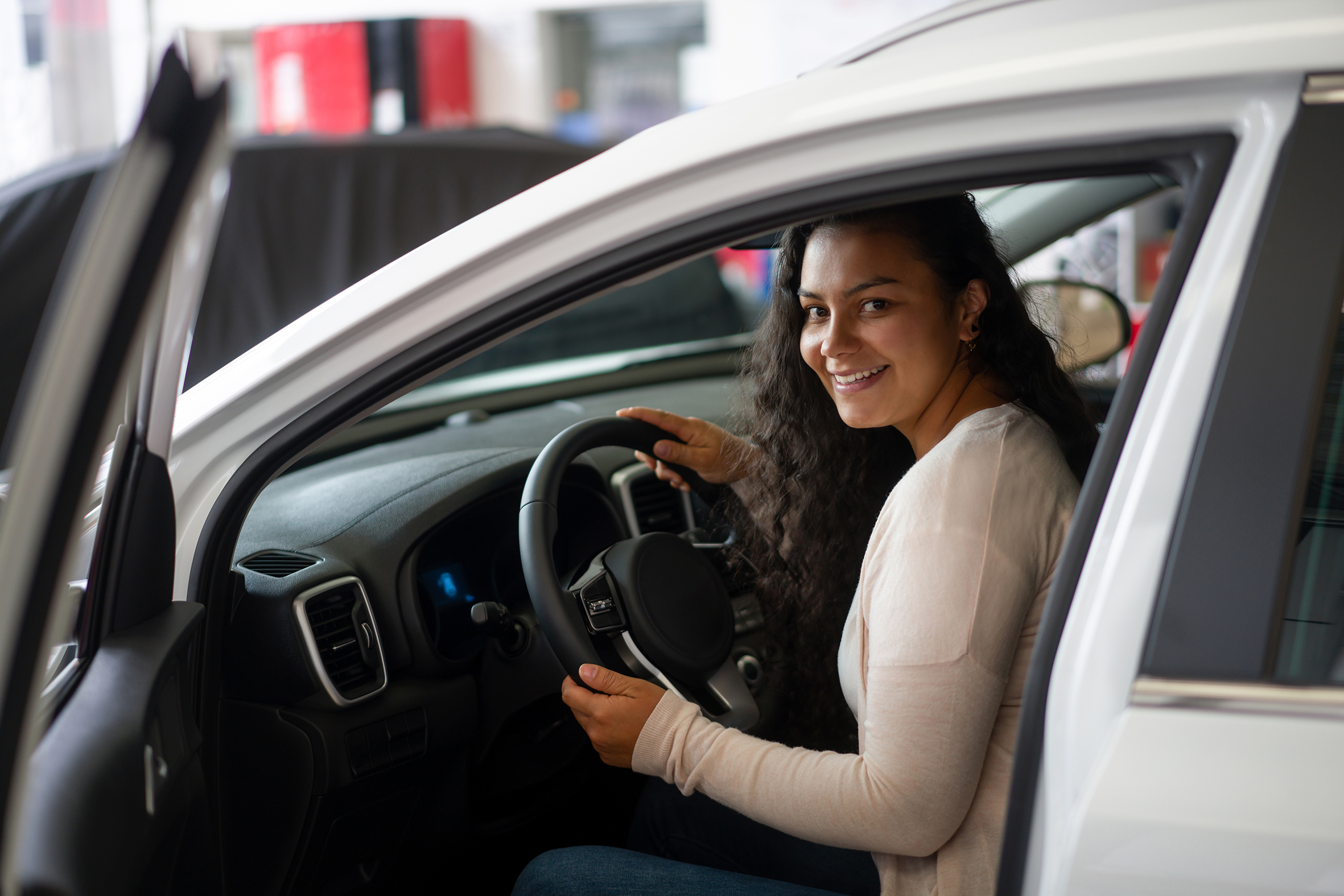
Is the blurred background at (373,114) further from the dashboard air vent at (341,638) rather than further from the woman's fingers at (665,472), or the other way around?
the woman's fingers at (665,472)

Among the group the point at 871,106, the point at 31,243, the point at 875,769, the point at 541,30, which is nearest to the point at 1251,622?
the point at 875,769

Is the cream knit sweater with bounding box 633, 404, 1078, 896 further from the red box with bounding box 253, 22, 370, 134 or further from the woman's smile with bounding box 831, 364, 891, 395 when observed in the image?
the red box with bounding box 253, 22, 370, 134

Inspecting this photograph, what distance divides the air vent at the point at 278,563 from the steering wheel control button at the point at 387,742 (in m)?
0.24

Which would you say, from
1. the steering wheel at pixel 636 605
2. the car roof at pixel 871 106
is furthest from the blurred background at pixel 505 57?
the car roof at pixel 871 106

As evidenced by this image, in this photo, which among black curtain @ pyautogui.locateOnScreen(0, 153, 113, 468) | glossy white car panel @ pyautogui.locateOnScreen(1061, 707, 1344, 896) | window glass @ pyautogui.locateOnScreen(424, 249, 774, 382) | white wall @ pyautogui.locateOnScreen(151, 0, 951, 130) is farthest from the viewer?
white wall @ pyautogui.locateOnScreen(151, 0, 951, 130)

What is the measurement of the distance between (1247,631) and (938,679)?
1.01 ft

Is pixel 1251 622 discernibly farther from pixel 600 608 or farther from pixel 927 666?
pixel 600 608

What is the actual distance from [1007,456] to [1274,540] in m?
0.38

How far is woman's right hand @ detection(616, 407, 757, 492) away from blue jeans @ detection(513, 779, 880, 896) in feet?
1.68

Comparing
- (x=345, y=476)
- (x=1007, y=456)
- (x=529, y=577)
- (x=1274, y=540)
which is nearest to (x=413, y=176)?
(x=345, y=476)

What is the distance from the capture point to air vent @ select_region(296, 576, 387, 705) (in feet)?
4.58

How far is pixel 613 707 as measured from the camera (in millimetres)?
1256

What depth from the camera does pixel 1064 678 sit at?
0.82 meters

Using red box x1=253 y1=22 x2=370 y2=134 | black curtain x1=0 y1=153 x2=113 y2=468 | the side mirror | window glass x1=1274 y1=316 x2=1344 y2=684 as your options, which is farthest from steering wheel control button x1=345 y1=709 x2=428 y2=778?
red box x1=253 y1=22 x2=370 y2=134
